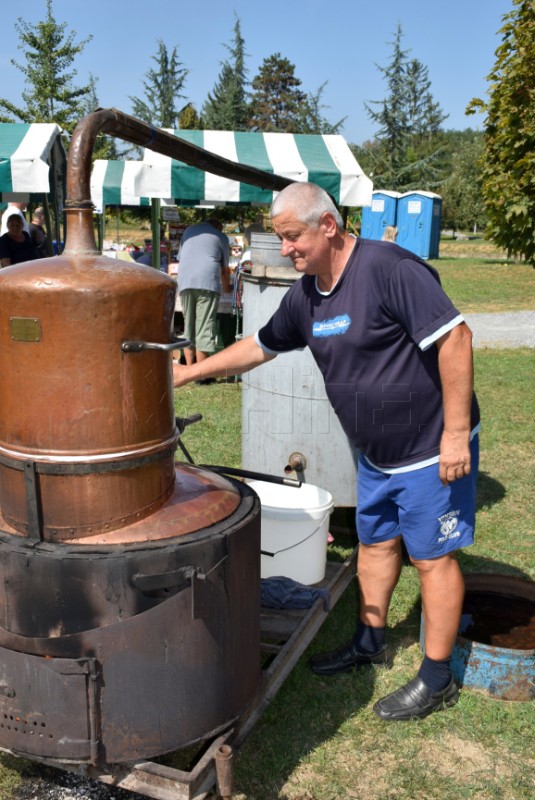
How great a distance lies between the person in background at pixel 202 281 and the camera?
8.41 m

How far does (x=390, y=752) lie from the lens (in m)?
2.67

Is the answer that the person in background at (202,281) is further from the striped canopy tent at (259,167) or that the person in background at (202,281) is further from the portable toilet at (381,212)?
the portable toilet at (381,212)

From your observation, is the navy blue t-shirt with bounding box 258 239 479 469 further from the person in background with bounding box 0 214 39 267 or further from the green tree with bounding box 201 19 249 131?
the green tree with bounding box 201 19 249 131

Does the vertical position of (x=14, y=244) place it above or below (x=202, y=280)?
above

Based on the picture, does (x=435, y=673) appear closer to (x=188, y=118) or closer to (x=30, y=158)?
(x=30, y=158)

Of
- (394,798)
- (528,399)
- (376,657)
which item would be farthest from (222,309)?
(394,798)

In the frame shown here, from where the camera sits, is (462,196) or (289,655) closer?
(289,655)

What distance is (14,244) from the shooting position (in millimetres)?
8078

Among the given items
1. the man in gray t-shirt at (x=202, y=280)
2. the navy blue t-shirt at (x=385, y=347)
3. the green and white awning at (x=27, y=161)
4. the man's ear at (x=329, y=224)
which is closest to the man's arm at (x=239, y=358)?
the navy blue t-shirt at (x=385, y=347)

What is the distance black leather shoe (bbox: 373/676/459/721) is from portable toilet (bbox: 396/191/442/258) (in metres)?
25.7

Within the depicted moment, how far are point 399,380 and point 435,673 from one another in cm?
120

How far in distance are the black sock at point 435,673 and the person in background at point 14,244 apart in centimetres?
652

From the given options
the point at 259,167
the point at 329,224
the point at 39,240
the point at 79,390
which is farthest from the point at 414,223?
→ the point at 79,390

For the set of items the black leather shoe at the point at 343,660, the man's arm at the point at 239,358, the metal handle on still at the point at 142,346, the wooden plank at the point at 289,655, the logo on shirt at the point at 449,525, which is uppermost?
the metal handle on still at the point at 142,346
